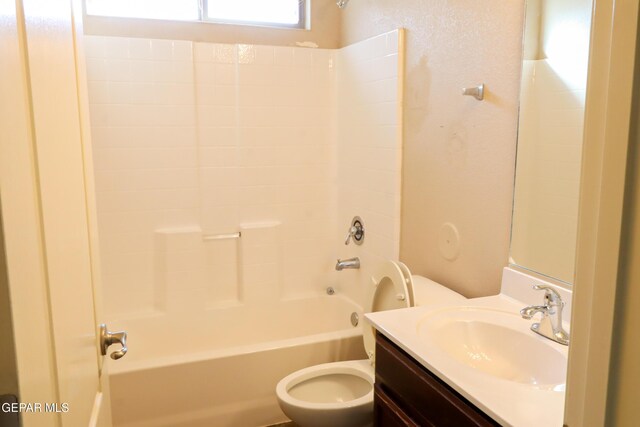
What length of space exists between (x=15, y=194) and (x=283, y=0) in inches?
117

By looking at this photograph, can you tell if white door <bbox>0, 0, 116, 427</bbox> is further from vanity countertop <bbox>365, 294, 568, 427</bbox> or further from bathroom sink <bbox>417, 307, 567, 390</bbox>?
bathroom sink <bbox>417, 307, 567, 390</bbox>

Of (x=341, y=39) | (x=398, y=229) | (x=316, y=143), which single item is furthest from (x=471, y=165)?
(x=341, y=39)

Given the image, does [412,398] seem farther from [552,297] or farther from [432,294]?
[432,294]

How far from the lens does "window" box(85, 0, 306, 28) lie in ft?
9.23

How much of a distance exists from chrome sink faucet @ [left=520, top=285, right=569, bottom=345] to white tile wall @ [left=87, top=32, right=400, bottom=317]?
114cm

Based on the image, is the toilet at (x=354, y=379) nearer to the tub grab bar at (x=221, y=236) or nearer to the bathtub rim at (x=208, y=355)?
the bathtub rim at (x=208, y=355)

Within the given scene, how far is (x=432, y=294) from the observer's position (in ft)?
6.64

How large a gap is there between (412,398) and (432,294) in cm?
64

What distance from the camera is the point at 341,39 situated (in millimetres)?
3193

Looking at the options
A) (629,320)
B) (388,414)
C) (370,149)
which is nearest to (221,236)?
(370,149)

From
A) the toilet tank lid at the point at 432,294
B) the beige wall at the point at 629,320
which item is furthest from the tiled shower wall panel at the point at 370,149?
the beige wall at the point at 629,320

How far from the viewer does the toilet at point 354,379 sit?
6.46 ft

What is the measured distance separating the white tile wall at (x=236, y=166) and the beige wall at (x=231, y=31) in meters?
0.10

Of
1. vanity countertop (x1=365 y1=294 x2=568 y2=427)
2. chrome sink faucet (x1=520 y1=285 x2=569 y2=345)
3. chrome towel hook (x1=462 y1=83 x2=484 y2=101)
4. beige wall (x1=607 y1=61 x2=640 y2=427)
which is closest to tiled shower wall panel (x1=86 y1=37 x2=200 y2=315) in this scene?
chrome towel hook (x1=462 y1=83 x2=484 y2=101)
